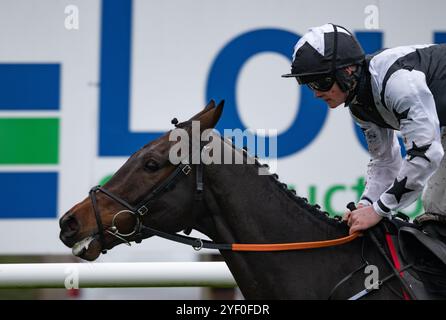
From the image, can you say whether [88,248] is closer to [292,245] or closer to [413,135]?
[292,245]

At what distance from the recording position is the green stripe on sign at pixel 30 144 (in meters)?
4.56

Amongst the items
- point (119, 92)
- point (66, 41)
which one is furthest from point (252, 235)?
point (66, 41)

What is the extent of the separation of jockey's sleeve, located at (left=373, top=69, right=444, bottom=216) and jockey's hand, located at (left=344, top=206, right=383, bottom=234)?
0.10ft

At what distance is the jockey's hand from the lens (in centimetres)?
284

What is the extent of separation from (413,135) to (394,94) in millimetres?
194

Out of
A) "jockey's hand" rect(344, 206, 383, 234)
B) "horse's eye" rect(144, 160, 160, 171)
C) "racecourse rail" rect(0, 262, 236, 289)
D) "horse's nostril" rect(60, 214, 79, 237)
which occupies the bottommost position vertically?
"racecourse rail" rect(0, 262, 236, 289)

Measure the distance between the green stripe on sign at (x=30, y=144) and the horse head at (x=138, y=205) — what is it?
5.74ft

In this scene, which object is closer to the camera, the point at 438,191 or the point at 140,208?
the point at 140,208

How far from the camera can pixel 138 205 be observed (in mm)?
2883

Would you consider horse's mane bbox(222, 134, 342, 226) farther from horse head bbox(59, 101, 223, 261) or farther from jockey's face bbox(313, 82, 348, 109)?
jockey's face bbox(313, 82, 348, 109)

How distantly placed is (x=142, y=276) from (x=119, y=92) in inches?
48.0

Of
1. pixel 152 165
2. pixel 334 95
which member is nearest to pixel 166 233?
pixel 152 165

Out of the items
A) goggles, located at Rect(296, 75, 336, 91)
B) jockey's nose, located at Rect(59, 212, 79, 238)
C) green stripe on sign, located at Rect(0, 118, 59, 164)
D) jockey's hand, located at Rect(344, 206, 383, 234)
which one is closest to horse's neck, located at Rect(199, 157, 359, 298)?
jockey's hand, located at Rect(344, 206, 383, 234)
